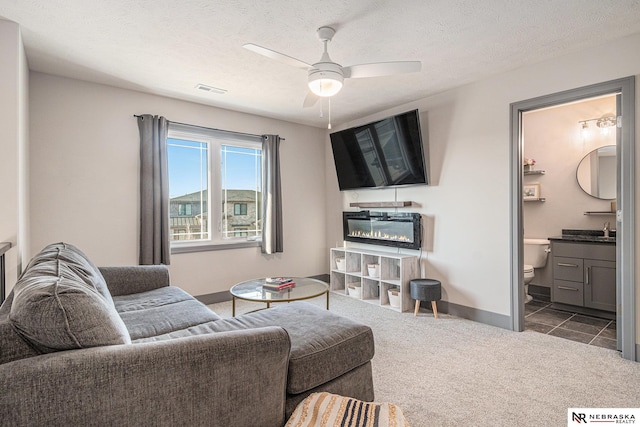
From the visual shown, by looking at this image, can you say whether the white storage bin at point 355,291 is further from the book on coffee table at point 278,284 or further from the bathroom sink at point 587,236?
the bathroom sink at point 587,236

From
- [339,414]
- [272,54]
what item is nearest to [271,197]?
[272,54]

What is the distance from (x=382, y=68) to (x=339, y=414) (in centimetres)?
202

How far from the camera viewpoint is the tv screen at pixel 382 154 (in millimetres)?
3844

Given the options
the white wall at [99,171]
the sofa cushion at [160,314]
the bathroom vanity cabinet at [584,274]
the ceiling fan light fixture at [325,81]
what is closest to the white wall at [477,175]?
the bathroom vanity cabinet at [584,274]

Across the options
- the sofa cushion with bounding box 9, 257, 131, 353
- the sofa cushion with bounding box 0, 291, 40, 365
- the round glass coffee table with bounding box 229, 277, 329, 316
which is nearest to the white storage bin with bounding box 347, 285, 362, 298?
the round glass coffee table with bounding box 229, 277, 329, 316

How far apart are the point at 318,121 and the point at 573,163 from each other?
3.44m

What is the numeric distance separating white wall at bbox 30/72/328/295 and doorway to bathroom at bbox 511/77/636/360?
3301 mm

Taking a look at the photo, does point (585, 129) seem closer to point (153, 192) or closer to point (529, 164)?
point (529, 164)

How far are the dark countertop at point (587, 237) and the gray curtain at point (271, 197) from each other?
11.3 ft

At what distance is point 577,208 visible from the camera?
4219 millimetres

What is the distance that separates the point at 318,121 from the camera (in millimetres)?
5039

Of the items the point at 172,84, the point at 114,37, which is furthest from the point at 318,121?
the point at 114,37

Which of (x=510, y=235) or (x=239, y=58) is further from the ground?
(x=239, y=58)

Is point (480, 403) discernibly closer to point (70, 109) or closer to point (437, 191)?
point (437, 191)
